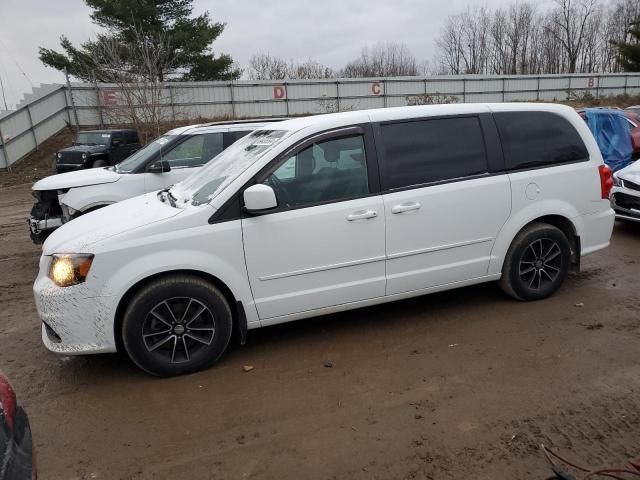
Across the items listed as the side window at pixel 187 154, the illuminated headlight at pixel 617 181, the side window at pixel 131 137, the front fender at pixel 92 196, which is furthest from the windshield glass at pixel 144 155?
the side window at pixel 131 137

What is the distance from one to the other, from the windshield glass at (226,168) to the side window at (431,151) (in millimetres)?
916

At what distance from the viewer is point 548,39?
2601 inches

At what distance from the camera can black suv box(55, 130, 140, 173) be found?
17.7 metres

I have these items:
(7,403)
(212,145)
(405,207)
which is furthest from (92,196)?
(7,403)

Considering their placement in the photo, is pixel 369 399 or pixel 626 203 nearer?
pixel 369 399

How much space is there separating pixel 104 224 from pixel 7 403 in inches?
75.0

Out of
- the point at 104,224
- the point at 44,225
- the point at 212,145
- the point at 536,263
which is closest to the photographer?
the point at 104,224

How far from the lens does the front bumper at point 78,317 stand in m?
3.52

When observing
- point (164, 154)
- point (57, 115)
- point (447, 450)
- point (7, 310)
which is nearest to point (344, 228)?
point (447, 450)

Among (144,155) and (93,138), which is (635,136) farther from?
(93,138)

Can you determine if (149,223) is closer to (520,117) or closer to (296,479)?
(296,479)

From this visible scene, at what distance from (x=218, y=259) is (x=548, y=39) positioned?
244 ft

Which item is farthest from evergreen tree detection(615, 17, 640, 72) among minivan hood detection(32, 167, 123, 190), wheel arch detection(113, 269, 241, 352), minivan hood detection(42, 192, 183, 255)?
wheel arch detection(113, 269, 241, 352)

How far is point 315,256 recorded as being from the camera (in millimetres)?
3936
